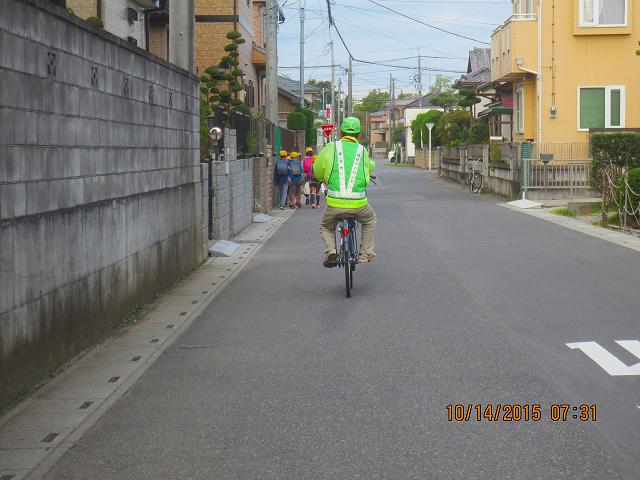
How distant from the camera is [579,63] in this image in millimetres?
34594

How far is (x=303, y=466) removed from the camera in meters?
5.24

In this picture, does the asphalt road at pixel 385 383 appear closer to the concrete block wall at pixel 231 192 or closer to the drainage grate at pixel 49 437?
the drainage grate at pixel 49 437

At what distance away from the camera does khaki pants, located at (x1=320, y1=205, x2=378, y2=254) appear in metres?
11.9

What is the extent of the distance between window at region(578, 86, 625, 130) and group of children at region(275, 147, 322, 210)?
9863 mm

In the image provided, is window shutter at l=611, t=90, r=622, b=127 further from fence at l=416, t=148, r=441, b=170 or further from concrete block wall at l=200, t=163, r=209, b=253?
fence at l=416, t=148, r=441, b=170

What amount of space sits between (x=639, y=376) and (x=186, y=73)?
895 centimetres

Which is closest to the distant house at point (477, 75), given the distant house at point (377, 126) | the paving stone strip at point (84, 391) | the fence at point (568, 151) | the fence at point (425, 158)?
the fence at point (425, 158)

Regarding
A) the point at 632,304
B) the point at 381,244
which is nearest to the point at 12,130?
the point at 632,304

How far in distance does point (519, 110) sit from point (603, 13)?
16.5 feet

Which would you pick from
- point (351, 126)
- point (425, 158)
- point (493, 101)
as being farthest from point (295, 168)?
point (425, 158)

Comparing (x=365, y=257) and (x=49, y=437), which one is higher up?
(x=365, y=257)

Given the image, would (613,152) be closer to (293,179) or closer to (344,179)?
(293,179)

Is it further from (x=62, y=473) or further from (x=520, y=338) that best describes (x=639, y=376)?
(x=62, y=473)

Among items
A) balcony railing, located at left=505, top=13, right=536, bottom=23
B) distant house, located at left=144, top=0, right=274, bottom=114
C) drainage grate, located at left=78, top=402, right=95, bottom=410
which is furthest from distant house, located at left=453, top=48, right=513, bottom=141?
drainage grate, located at left=78, top=402, right=95, bottom=410
